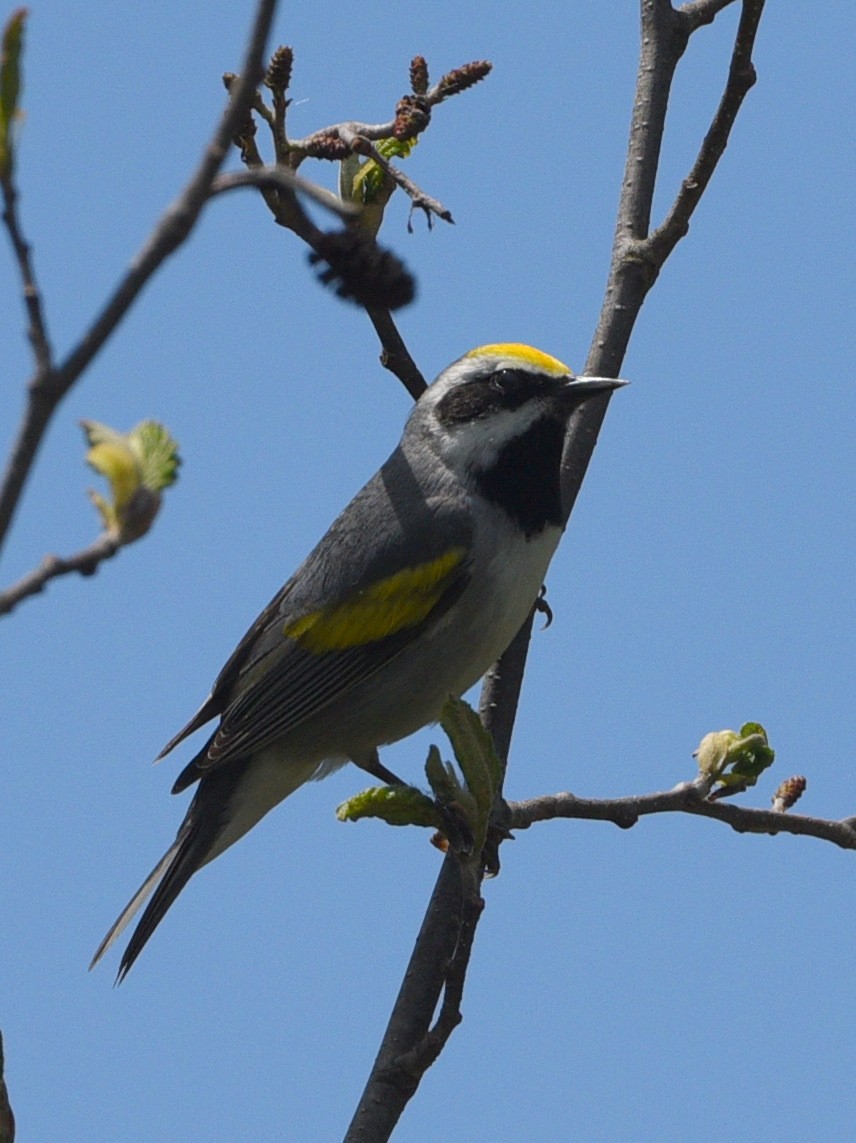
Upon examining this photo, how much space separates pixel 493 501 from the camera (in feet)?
21.1

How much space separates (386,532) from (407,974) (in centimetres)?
231

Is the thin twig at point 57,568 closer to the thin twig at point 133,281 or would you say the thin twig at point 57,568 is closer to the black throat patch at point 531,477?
the thin twig at point 133,281

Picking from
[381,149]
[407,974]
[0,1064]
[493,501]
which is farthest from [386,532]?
[0,1064]

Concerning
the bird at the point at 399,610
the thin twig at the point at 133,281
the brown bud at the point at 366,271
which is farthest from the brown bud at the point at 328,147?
the thin twig at the point at 133,281

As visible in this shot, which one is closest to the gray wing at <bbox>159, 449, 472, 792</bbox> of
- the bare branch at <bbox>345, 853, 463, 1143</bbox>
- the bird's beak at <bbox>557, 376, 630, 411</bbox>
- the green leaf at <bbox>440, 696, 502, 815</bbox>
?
the bird's beak at <bbox>557, 376, 630, 411</bbox>

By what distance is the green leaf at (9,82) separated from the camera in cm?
198

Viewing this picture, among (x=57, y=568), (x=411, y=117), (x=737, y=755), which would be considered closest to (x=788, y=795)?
(x=737, y=755)

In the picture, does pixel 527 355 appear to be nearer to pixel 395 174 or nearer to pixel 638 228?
pixel 638 228

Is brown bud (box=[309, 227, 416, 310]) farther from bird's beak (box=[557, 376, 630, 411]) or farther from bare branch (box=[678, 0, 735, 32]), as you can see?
bare branch (box=[678, 0, 735, 32])

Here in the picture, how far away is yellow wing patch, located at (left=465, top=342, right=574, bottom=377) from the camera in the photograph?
6523mm

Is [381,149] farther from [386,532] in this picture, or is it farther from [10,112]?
[10,112]

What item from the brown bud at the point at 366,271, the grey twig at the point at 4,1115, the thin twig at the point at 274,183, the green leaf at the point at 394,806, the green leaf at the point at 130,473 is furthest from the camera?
the green leaf at the point at 394,806

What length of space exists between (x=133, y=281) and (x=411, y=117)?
9.44 ft

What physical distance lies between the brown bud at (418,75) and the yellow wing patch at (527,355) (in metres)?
1.96
